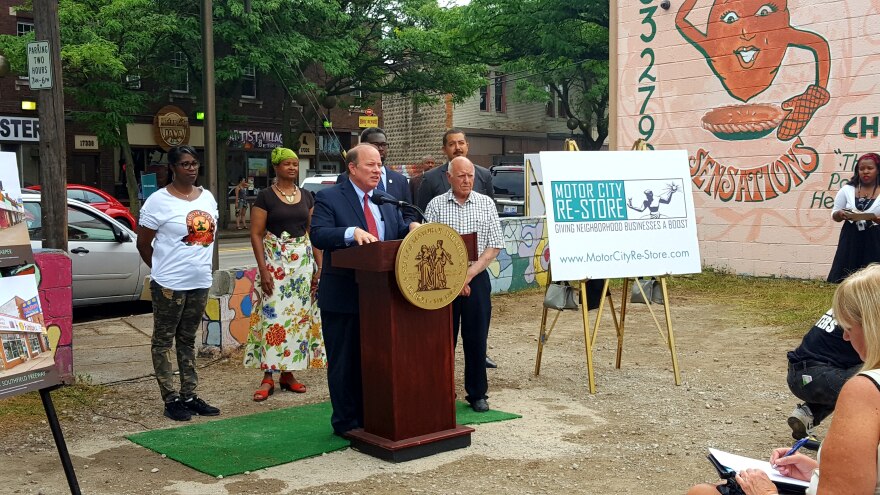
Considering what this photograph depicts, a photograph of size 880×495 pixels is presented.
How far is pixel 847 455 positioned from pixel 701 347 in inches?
268

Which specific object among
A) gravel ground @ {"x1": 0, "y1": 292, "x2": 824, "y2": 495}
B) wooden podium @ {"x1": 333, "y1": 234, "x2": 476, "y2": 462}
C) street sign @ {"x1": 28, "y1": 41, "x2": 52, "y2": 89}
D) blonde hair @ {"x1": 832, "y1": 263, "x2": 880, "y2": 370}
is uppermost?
street sign @ {"x1": 28, "y1": 41, "x2": 52, "y2": 89}

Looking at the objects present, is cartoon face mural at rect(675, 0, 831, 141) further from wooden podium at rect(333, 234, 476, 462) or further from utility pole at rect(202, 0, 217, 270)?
wooden podium at rect(333, 234, 476, 462)

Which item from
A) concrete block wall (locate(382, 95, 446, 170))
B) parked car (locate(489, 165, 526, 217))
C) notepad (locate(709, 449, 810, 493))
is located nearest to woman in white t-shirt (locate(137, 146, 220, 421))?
notepad (locate(709, 449, 810, 493))

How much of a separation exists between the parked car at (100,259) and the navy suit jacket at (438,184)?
495 cm

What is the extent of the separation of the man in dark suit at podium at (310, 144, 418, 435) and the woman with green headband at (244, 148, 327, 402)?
1.24 metres

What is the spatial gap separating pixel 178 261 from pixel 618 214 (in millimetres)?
3490

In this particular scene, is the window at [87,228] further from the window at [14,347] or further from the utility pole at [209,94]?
the window at [14,347]

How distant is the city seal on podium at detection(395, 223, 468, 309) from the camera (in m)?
5.18

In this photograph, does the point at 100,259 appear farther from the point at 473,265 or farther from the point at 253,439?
the point at 473,265

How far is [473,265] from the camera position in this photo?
6430 mm

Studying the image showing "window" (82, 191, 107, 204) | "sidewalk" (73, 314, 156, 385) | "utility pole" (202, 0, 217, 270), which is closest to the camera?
"sidewalk" (73, 314, 156, 385)

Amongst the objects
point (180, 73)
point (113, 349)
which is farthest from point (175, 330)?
point (180, 73)

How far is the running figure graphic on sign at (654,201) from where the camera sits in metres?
7.57

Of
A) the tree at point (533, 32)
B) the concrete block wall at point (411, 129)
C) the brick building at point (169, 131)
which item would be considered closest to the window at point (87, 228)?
the brick building at point (169, 131)
